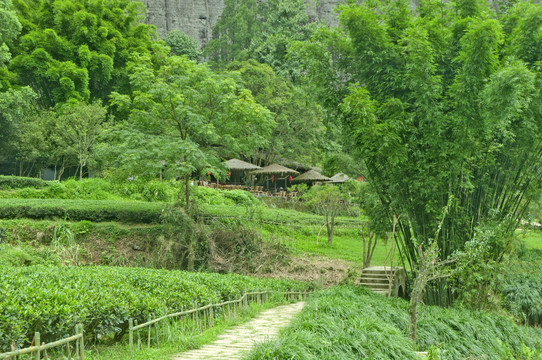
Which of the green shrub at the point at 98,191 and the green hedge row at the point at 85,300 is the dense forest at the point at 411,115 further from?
the green shrub at the point at 98,191

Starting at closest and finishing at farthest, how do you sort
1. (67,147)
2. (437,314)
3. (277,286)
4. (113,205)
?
1. (437,314)
2. (277,286)
3. (113,205)
4. (67,147)

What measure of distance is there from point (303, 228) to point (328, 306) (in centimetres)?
1104

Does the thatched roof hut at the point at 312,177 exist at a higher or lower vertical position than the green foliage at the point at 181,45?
lower

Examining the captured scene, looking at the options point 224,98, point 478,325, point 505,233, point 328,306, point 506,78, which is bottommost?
point 478,325

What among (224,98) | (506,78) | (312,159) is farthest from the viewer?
(312,159)

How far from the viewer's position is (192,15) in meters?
48.1

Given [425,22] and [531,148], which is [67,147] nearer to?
[425,22]

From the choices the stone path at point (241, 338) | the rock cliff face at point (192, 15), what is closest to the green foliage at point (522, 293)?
the stone path at point (241, 338)

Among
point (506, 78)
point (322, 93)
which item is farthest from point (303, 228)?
point (506, 78)

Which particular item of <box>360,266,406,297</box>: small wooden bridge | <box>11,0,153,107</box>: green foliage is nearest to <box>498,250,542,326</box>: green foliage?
<box>360,266,406,297</box>: small wooden bridge

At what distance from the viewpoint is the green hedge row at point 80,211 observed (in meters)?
13.2

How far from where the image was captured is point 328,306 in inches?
255

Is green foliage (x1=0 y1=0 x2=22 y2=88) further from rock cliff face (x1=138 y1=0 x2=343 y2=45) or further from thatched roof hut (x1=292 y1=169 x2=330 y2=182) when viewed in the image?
rock cliff face (x1=138 y1=0 x2=343 y2=45)

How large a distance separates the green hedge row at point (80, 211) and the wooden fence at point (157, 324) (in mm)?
5922
